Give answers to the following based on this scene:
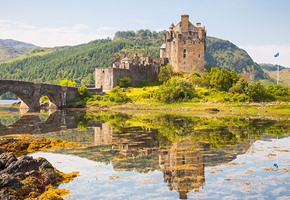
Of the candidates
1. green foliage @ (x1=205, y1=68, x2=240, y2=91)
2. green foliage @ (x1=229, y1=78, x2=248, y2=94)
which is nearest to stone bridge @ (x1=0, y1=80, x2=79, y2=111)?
green foliage @ (x1=205, y1=68, x2=240, y2=91)

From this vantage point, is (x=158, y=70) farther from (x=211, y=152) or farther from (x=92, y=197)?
(x=92, y=197)

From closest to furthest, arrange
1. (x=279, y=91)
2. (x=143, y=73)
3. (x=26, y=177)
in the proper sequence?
(x=26, y=177), (x=279, y=91), (x=143, y=73)

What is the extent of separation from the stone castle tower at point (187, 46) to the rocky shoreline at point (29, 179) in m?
64.8

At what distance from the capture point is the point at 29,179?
17812 millimetres

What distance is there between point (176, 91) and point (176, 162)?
48527mm

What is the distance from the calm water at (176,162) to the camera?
58.3ft

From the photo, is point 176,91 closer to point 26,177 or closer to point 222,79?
point 222,79

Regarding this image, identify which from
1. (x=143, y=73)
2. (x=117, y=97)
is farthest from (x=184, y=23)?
(x=117, y=97)

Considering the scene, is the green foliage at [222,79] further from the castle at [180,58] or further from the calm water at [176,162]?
the calm water at [176,162]

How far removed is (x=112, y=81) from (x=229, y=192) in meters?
63.8

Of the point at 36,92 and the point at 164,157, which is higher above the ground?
the point at 36,92

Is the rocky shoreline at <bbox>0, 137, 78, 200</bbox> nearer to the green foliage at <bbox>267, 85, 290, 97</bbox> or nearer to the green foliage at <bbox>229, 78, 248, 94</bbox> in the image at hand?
the green foliage at <bbox>229, 78, 248, 94</bbox>

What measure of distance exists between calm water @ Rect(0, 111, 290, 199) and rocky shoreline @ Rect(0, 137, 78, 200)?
0.74 m

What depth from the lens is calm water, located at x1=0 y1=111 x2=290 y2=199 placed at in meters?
17.8
